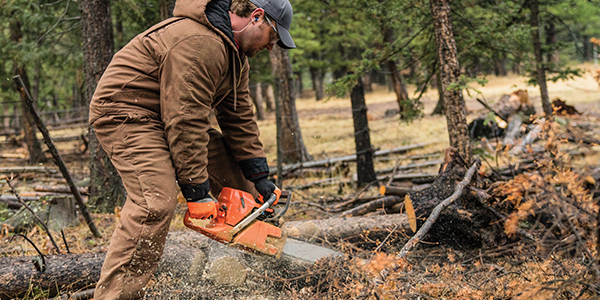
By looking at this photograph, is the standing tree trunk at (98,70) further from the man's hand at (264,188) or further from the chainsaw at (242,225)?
the chainsaw at (242,225)

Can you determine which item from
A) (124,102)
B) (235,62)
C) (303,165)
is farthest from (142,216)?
(303,165)

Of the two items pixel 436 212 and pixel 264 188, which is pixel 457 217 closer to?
pixel 436 212

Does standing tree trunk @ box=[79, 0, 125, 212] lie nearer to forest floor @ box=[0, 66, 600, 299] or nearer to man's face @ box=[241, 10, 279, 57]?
forest floor @ box=[0, 66, 600, 299]

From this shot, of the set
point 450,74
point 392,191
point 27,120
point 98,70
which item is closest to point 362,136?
point 392,191

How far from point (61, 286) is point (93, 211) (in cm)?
240

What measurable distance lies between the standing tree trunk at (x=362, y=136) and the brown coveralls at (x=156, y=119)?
3730 mm

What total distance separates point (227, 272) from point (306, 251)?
0.62m

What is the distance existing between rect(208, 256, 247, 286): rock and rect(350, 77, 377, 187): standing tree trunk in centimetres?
353

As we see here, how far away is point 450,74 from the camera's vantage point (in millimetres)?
4082

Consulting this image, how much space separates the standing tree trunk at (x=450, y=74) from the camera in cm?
407

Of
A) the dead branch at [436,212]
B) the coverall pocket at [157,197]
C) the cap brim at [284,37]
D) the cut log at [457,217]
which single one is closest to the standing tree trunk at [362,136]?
the cut log at [457,217]

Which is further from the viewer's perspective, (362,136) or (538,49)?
(538,49)

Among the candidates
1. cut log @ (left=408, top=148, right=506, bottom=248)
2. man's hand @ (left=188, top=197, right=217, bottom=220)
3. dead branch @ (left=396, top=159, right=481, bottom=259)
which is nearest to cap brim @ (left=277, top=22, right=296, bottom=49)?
man's hand @ (left=188, top=197, right=217, bottom=220)

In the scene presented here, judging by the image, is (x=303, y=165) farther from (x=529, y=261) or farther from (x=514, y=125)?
(x=514, y=125)
